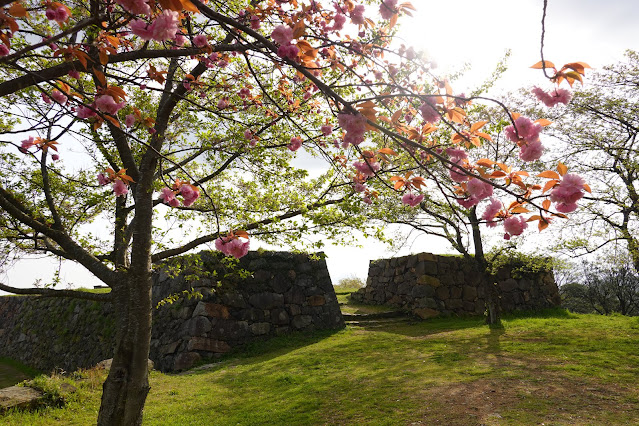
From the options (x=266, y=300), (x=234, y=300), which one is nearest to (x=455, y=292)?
(x=266, y=300)

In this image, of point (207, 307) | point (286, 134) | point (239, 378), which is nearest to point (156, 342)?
point (207, 307)

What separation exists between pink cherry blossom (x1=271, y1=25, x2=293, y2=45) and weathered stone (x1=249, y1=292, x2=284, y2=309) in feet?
29.1

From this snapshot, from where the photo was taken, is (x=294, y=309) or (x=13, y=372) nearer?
(x=294, y=309)

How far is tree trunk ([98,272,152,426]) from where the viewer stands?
3.86m

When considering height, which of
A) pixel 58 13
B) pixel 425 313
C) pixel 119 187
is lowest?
pixel 425 313

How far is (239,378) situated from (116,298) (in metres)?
3.18

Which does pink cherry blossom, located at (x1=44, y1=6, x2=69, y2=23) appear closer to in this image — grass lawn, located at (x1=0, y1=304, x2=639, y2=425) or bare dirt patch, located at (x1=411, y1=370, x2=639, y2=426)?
grass lawn, located at (x1=0, y1=304, x2=639, y2=425)

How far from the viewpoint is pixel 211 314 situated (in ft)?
30.1

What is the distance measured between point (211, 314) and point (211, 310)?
10 cm

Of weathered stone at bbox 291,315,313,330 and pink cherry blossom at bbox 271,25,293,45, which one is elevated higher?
pink cherry blossom at bbox 271,25,293,45

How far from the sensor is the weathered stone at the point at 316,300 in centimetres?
1064

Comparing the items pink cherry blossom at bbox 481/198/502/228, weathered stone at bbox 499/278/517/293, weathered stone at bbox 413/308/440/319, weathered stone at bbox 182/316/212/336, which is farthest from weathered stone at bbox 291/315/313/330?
pink cherry blossom at bbox 481/198/502/228

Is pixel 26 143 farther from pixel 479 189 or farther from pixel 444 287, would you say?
pixel 444 287

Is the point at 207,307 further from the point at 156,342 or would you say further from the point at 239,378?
the point at 239,378
